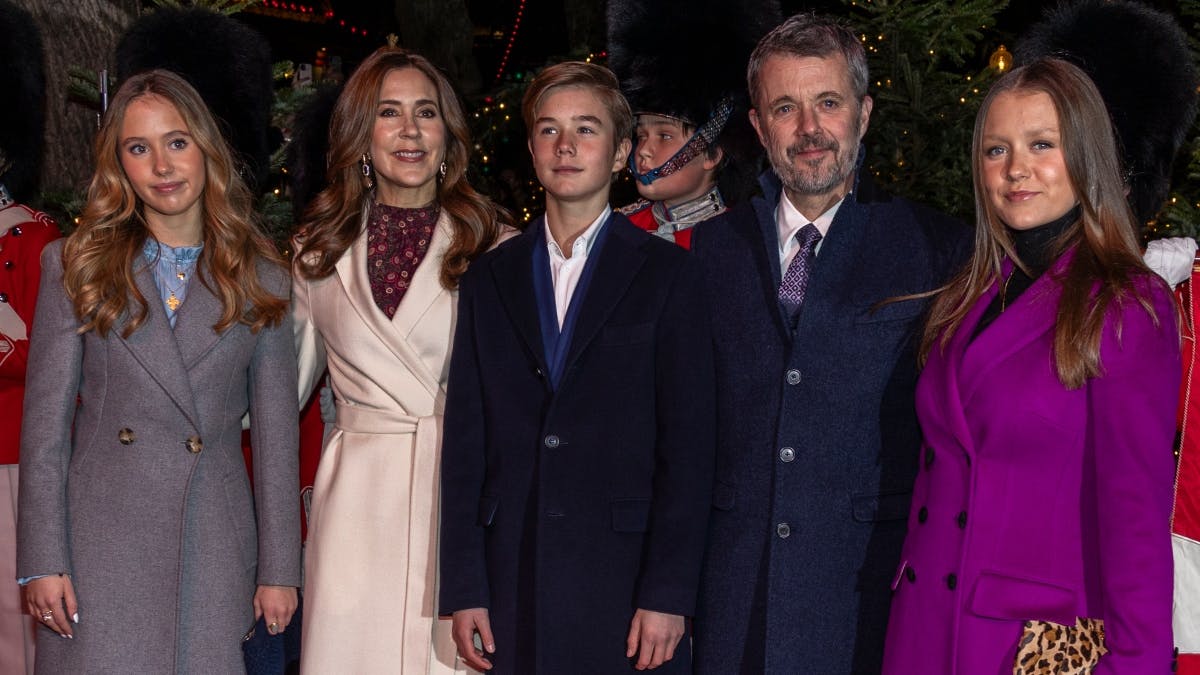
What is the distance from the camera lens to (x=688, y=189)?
4.36m

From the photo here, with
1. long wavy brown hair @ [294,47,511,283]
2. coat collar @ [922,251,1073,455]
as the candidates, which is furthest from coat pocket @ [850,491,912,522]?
long wavy brown hair @ [294,47,511,283]

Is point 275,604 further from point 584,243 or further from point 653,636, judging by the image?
point 584,243

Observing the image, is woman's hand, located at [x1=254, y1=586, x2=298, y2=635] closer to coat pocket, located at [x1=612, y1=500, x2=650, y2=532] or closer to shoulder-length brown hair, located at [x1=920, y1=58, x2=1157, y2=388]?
coat pocket, located at [x1=612, y1=500, x2=650, y2=532]

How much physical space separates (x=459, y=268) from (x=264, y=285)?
1.80ft

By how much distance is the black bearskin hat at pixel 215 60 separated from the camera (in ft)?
14.3

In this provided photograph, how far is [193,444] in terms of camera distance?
130 inches

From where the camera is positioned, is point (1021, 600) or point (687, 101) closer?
point (1021, 600)

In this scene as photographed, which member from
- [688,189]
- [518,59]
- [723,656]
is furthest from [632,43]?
[518,59]

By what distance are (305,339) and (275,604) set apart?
0.82m

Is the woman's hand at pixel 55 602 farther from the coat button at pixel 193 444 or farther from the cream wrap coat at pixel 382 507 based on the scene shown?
the cream wrap coat at pixel 382 507

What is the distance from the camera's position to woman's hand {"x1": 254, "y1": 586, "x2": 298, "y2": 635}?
11.0ft

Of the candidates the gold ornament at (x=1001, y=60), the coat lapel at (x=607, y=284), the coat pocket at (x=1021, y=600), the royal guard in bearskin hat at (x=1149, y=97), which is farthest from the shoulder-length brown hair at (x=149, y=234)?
the gold ornament at (x=1001, y=60)

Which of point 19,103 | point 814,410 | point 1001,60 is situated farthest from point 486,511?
point 1001,60

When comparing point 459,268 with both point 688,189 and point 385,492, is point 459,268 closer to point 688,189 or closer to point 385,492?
point 385,492
